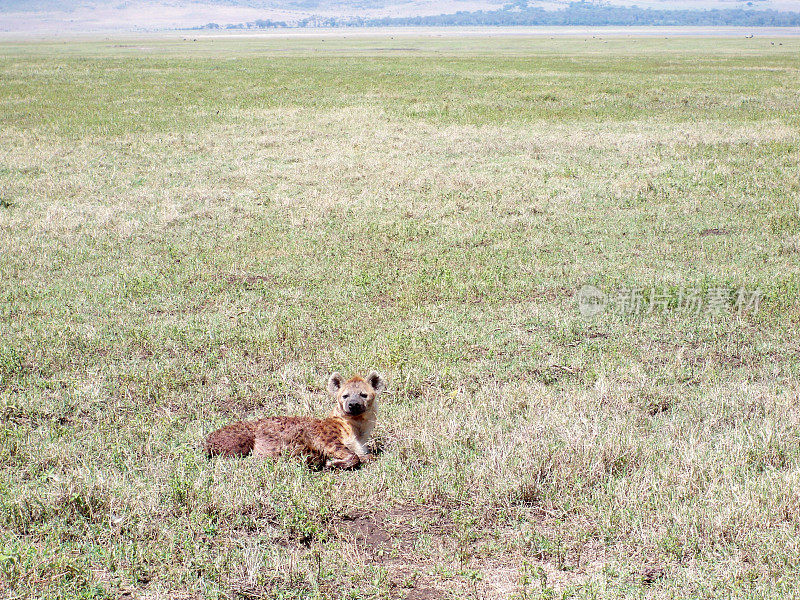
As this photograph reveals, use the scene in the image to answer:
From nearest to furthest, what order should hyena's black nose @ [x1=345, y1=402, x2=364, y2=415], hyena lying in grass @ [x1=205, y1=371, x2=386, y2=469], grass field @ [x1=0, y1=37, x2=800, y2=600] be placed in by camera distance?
1. grass field @ [x1=0, y1=37, x2=800, y2=600]
2. hyena's black nose @ [x1=345, y1=402, x2=364, y2=415]
3. hyena lying in grass @ [x1=205, y1=371, x2=386, y2=469]

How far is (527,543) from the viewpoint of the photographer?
4.40 m

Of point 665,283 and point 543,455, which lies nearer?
point 543,455

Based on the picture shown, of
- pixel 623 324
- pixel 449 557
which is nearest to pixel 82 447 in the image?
pixel 449 557

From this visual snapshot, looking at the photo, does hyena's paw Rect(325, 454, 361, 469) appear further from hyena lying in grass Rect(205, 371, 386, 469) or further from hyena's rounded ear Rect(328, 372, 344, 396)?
hyena's rounded ear Rect(328, 372, 344, 396)

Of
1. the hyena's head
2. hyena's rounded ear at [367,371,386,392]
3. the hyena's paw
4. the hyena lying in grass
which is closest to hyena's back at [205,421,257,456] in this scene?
the hyena lying in grass

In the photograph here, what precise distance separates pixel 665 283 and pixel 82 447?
7456 millimetres

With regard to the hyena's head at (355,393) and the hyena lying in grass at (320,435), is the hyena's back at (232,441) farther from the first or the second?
the hyena's head at (355,393)

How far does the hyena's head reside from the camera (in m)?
5.16

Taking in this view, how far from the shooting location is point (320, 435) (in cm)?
537

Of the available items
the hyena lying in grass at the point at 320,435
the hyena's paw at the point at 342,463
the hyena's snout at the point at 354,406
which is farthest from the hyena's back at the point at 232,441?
the hyena's snout at the point at 354,406

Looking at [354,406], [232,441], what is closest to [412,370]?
[354,406]

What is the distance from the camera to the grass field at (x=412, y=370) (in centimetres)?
428

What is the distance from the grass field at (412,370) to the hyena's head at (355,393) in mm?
497

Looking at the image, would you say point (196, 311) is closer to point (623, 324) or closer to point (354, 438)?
point (354, 438)
